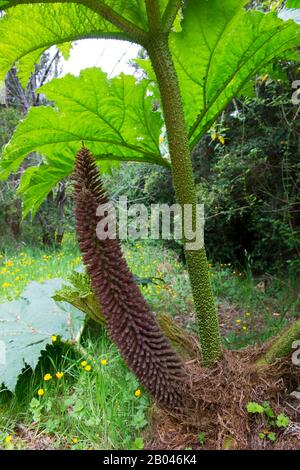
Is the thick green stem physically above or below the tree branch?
below

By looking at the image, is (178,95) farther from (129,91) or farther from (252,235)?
(252,235)

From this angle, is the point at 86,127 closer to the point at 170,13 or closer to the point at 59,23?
the point at 59,23

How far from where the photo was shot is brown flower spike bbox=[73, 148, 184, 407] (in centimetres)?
114

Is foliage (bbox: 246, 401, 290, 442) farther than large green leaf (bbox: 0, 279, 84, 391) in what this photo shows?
No

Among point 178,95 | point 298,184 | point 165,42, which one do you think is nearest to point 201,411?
point 178,95

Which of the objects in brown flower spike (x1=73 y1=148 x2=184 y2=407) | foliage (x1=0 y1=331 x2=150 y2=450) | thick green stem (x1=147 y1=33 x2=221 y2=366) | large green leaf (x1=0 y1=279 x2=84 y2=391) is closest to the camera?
brown flower spike (x1=73 y1=148 x2=184 y2=407)

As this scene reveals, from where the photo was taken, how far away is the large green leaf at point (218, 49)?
122 centimetres

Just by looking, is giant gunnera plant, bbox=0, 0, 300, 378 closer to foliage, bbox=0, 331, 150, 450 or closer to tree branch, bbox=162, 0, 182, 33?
tree branch, bbox=162, 0, 182, 33

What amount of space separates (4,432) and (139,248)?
3.91m

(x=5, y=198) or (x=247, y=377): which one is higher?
(x=5, y=198)

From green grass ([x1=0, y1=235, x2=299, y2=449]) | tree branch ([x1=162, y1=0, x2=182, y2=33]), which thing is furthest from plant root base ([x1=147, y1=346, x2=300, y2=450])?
tree branch ([x1=162, y1=0, x2=182, y2=33])

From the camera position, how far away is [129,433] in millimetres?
1440

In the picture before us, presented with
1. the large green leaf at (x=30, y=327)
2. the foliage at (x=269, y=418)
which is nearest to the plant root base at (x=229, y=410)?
the foliage at (x=269, y=418)

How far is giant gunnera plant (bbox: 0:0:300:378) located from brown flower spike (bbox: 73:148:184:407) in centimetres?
3
